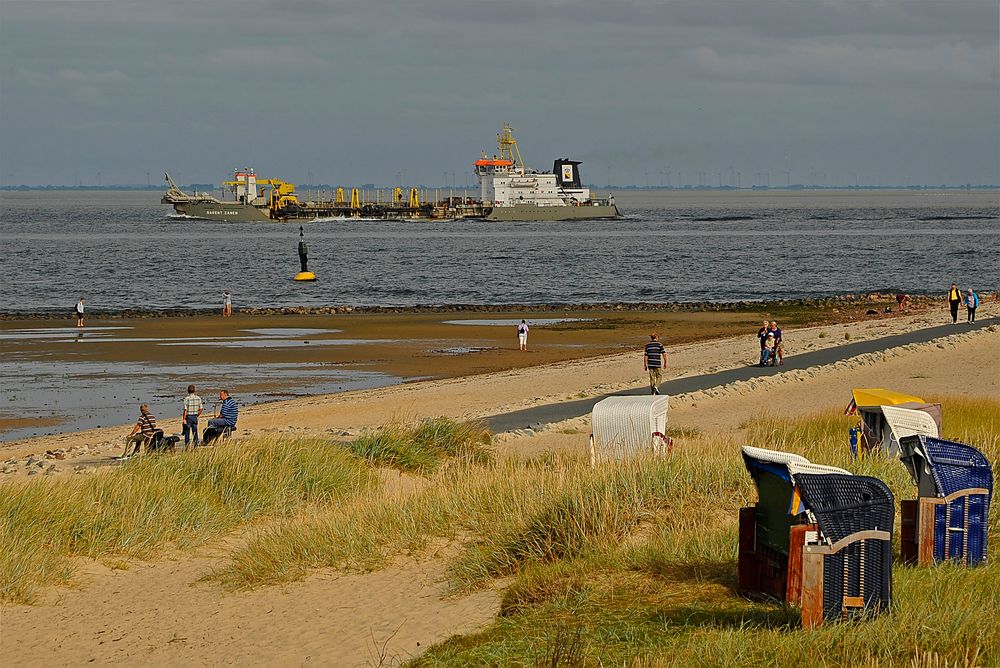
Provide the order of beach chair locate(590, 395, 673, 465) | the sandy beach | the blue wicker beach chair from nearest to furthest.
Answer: the blue wicker beach chair → the sandy beach → beach chair locate(590, 395, 673, 465)

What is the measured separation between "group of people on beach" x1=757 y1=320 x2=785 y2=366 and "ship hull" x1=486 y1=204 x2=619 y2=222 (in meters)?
104

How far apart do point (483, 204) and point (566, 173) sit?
33.6ft

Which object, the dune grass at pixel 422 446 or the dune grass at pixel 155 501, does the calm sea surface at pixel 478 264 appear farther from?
the dune grass at pixel 155 501

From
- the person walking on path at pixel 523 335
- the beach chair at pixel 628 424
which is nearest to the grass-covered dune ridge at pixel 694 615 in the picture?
the beach chair at pixel 628 424

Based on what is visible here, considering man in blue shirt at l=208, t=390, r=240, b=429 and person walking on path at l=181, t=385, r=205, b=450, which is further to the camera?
person walking on path at l=181, t=385, r=205, b=450

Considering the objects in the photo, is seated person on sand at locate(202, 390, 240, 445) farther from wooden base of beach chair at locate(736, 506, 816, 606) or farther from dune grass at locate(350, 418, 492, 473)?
wooden base of beach chair at locate(736, 506, 816, 606)

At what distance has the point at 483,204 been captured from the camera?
13350cm

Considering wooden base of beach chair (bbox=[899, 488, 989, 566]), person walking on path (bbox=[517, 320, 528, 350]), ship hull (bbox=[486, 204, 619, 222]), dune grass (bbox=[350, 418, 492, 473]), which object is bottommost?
person walking on path (bbox=[517, 320, 528, 350])

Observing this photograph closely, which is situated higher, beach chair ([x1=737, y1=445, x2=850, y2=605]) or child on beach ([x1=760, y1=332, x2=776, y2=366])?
beach chair ([x1=737, y1=445, x2=850, y2=605])

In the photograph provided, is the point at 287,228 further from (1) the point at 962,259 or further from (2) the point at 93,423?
(2) the point at 93,423

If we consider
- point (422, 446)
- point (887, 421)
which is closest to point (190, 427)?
point (422, 446)

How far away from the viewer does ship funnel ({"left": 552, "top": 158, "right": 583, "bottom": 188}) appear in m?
131

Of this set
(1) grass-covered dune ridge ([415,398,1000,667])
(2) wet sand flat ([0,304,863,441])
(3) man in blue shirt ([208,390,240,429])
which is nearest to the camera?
(1) grass-covered dune ridge ([415,398,1000,667])

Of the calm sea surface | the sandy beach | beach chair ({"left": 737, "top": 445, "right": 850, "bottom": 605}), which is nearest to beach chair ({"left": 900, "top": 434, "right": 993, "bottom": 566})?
beach chair ({"left": 737, "top": 445, "right": 850, "bottom": 605})
